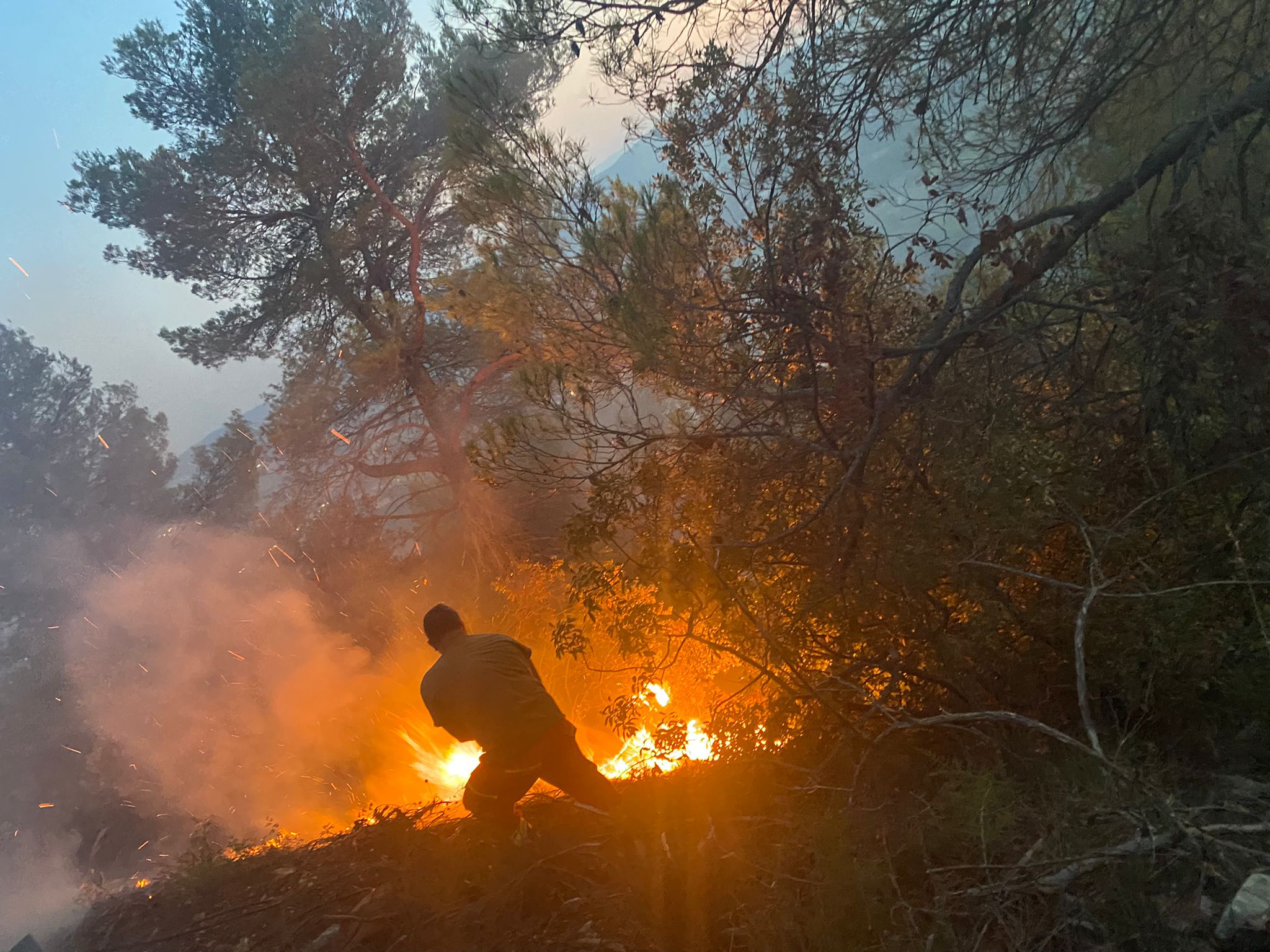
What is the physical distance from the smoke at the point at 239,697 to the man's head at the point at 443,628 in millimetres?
9591

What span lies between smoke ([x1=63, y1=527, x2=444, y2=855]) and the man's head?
9.59 m

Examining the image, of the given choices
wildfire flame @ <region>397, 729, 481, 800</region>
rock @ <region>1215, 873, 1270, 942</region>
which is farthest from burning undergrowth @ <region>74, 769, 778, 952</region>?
wildfire flame @ <region>397, 729, 481, 800</region>

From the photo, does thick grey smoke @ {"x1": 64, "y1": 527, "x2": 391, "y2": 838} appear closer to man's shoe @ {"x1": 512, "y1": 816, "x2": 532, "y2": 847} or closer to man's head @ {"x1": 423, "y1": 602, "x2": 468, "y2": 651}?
man's head @ {"x1": 423, "y1": 602, "x2": 468, "y2": 651}

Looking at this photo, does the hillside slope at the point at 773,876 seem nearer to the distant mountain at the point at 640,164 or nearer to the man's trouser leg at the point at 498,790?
the man's trouser leg at the point at 498,790

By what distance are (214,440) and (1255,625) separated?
1685 centimetres

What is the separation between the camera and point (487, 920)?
3.75 m

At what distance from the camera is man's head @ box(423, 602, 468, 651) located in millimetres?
5359

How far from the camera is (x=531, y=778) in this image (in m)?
4.84

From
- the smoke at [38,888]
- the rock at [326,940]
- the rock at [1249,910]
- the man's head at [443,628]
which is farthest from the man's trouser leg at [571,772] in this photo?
the smoke at [38,888]

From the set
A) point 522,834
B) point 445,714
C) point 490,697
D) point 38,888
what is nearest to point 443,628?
point 445,714

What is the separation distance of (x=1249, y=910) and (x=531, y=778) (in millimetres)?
3539

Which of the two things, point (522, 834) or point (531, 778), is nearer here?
point (522, 834)

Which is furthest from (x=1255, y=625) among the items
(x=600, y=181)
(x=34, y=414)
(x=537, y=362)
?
(x=34, y=414)

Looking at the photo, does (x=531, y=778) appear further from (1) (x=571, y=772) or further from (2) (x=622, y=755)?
(2) (x=622, y=755)
